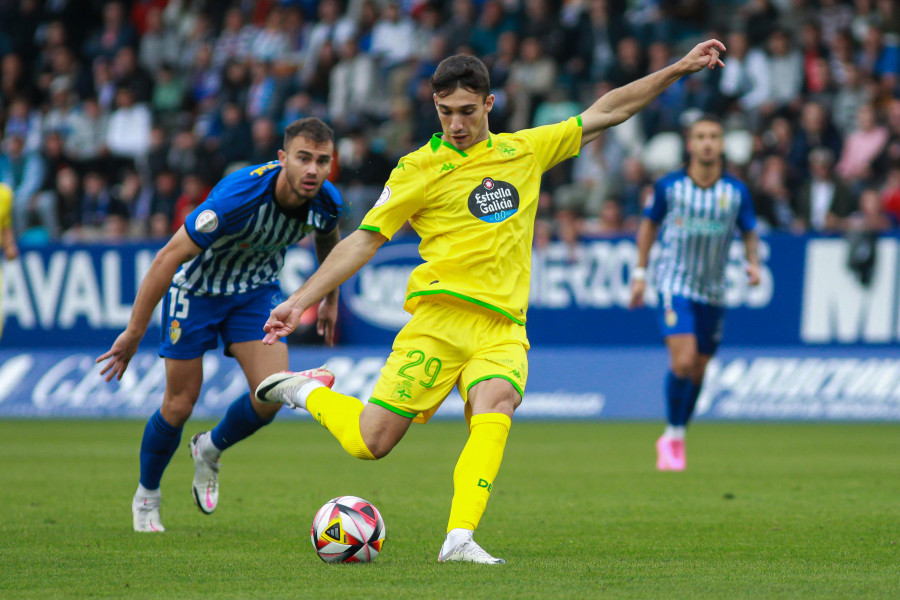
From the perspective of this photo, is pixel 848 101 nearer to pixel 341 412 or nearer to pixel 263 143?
pixel 263 143

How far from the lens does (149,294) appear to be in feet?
20.3

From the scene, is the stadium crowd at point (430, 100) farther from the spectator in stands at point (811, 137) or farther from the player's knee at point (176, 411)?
the player's knee at point (176, 411)

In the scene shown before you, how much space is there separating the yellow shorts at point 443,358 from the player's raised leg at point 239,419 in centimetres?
119

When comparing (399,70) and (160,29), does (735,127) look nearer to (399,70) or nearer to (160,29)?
(399,70)

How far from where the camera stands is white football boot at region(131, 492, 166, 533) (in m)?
6.68

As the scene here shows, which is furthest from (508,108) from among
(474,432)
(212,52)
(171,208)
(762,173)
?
(474,432)

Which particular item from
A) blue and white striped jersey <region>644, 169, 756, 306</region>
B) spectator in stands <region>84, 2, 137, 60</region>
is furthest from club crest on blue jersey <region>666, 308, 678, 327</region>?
spectator in stands <region>84, 2, 137, 60</region>

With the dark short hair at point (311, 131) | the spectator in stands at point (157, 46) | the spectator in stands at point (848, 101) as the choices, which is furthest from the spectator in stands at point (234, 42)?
the dark short hair at point (311, 131)

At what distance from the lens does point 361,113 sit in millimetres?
18094

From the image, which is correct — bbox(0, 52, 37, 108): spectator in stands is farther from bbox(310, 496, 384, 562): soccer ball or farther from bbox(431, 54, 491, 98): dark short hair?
bbox(310, 496, 384, 562): soccer ball

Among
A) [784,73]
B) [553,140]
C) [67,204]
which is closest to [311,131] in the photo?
[553,140]

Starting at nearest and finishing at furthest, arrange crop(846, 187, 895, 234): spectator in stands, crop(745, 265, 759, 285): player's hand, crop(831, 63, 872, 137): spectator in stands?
crop(745, 265, 759, 285): player's hand → crop(846, 187, 895, 234): spectator in stands → crop(831, 63, 872, 137): spectator in stands

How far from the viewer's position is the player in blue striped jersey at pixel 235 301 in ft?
21.2

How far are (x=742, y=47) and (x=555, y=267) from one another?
183 inches
